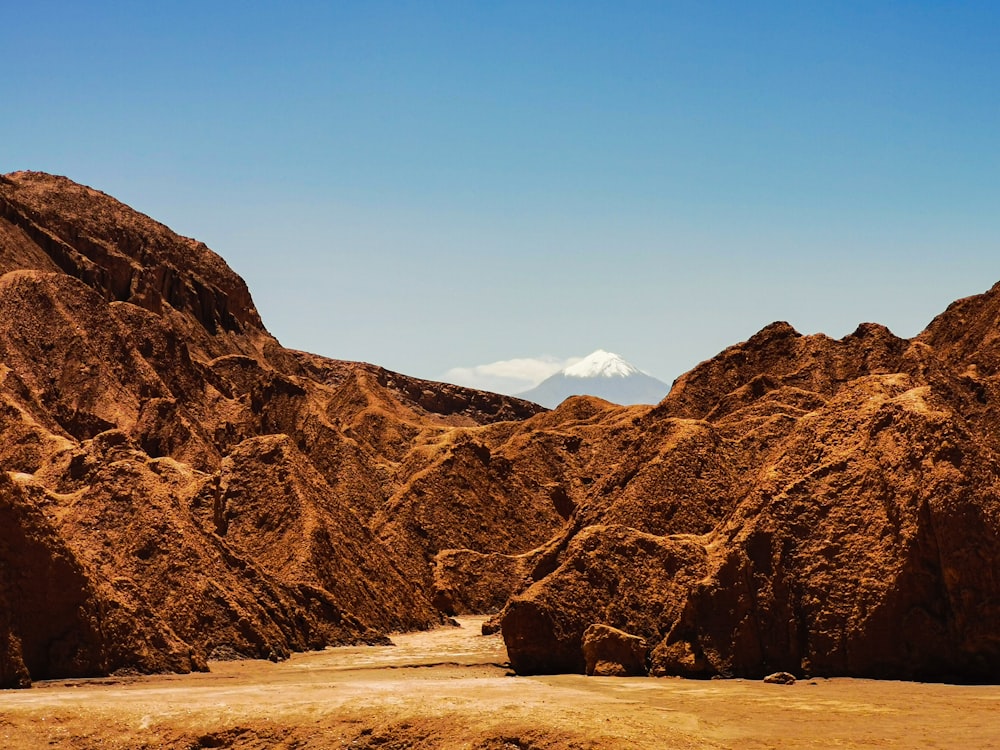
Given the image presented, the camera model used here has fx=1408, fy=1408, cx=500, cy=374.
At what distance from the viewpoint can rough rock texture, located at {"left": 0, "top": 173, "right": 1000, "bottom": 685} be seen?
25.3 metres

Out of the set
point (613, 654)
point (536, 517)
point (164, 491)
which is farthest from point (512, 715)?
point (536, 517)

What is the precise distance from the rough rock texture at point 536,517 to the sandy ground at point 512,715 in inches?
63.0

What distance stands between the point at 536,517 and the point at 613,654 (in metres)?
30.3

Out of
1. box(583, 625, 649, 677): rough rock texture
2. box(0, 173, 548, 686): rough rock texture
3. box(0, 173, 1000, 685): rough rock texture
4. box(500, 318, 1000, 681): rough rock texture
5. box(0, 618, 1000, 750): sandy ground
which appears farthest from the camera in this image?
box(0, 173, 548, 686): rough rock texture

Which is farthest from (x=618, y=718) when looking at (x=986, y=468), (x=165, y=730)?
(x=986, y=468)

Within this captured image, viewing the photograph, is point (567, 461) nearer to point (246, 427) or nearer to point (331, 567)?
point (246, 427)

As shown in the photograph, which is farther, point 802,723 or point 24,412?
point 24,412

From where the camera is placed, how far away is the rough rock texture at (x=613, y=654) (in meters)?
26.4

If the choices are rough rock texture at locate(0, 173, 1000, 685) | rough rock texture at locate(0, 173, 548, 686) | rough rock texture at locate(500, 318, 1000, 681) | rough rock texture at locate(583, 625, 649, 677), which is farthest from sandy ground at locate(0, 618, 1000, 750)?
rough rock texture at locate(0, 173, 548, 686)

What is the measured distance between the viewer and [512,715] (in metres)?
21.0

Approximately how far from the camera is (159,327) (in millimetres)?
72812

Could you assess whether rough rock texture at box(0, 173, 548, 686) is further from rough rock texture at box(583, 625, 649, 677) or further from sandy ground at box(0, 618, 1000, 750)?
rough rock texture at box(583, 625, 649, 677)

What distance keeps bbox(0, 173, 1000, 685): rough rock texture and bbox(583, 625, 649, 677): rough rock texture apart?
564 millimetres

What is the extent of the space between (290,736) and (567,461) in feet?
138
